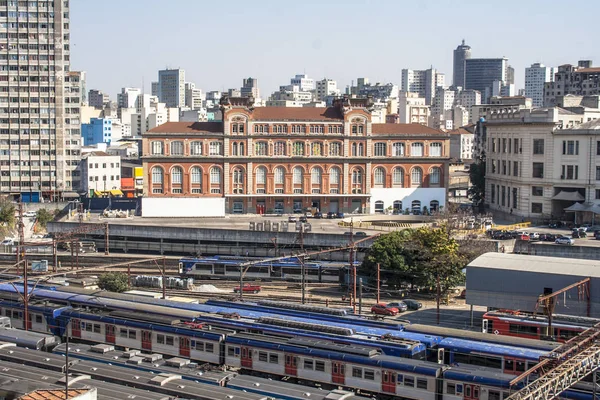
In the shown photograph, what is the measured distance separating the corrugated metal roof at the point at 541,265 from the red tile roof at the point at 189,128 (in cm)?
3777

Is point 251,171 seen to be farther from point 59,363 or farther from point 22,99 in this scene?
point 59,363

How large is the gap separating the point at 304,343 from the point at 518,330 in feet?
30.2

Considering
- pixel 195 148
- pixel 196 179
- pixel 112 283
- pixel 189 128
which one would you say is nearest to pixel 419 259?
pixel 112 283

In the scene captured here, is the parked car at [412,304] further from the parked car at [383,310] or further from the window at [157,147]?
the window at [157,147]

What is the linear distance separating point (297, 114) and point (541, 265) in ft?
128

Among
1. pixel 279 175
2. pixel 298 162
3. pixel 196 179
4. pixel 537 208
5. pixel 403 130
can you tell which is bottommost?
pixel 537 208

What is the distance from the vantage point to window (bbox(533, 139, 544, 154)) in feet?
223

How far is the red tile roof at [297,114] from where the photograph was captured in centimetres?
7394

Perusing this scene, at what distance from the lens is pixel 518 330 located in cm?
3381

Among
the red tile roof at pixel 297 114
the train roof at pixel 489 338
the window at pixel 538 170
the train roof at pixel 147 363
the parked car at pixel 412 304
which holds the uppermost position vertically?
the red tile roof at pixel 297 114

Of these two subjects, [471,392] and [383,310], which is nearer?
[471,392]

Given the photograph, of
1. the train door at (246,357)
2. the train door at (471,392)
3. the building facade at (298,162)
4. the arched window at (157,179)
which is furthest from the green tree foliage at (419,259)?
the arched window at (157,179)

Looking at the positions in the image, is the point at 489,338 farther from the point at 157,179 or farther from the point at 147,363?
the point at 157,179

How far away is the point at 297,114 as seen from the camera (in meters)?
75.1
